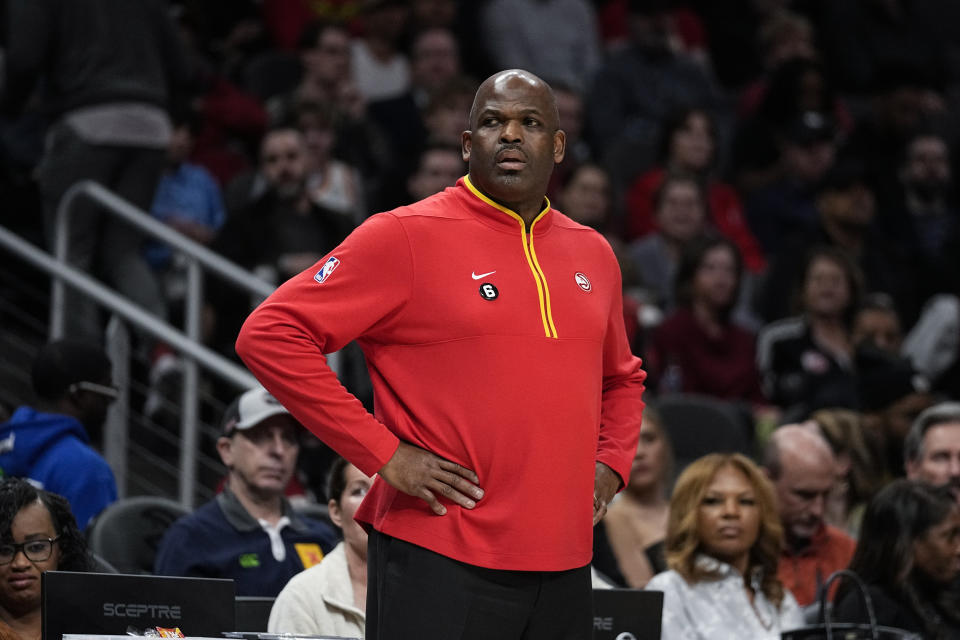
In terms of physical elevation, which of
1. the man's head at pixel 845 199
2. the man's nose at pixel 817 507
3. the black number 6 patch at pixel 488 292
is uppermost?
the man's head at pixel 845 199

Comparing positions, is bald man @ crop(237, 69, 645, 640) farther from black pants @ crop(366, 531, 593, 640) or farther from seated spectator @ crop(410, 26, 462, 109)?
seated spectator @ crop(410, 26, 462, 109)

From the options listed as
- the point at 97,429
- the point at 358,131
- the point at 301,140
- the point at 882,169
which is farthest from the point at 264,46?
the point at 97,429

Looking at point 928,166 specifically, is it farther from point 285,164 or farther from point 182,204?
point 182,204

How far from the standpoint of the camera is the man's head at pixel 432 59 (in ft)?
35.0

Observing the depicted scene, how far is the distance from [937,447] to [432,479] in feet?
12.5

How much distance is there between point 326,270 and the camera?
348cm

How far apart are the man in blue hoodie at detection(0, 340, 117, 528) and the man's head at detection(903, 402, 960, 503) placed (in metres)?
3.25

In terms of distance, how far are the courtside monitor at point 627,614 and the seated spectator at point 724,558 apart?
0.83 metres

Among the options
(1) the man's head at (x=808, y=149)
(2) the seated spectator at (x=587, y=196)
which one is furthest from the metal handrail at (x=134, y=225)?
(1) the man's head at (x=808, y=149)

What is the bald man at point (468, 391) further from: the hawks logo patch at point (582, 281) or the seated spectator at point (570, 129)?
the seated spectator at point (570, 129)

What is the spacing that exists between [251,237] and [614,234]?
2.79 metres

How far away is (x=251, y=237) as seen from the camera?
8242mm

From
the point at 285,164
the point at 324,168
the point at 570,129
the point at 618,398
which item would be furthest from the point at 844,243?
the point at 618,398

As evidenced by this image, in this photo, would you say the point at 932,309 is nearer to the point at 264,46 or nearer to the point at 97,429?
the point at 264,46
